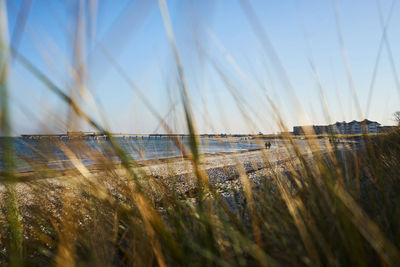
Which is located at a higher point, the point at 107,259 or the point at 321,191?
the point at 321,191

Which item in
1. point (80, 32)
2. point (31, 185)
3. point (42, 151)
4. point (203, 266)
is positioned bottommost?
point (203, 266)

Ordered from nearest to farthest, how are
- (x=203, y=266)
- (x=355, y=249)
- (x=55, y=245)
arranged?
(x=355, y=249), (x=203, y=266), (x=55, y=245)

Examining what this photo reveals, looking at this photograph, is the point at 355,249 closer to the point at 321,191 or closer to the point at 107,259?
the point at 321,191

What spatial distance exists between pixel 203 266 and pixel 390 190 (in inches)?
→ 35.6

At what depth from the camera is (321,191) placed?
745 mm

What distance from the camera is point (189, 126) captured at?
551mm

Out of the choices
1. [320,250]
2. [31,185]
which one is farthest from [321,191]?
[31,185]

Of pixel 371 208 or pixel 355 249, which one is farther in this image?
pixel 371 208

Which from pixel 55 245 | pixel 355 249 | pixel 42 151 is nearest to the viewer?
pixel 355 249

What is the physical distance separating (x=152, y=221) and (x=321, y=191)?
1.85ft

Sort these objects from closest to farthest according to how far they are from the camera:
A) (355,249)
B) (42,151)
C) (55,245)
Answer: (355,249) → (42,151) → (55,245)

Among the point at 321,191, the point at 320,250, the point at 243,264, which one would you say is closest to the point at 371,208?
the point at 321,191

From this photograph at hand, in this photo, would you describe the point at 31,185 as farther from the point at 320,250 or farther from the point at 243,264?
the point at 320,250

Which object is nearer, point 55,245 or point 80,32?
point 80,32
